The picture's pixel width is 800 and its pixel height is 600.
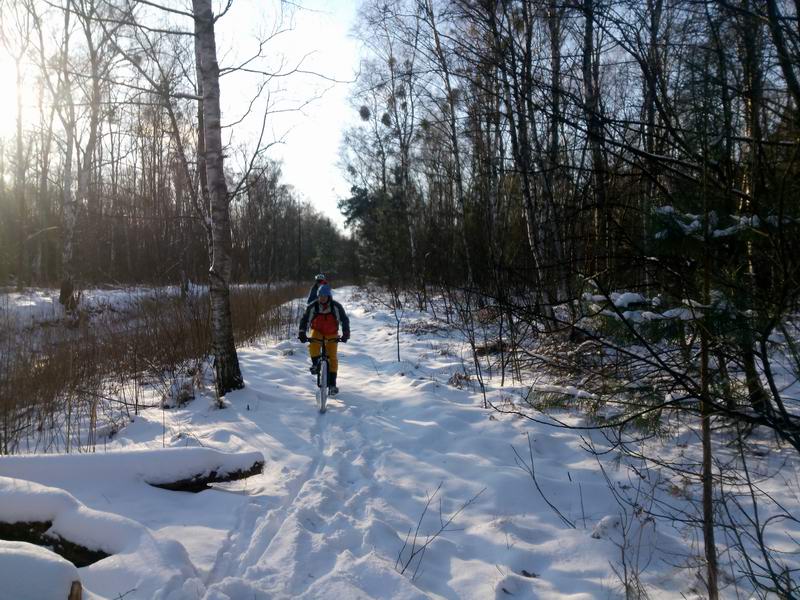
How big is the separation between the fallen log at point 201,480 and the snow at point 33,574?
59.0 inches

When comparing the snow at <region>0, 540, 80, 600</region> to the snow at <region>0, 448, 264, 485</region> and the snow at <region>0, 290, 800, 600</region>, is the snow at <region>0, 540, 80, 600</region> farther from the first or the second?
the snow at <region>0, 448, 264, 485</region>

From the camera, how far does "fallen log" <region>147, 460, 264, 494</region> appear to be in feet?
10.2

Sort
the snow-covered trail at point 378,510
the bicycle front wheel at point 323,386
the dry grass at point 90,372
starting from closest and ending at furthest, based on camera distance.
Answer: the snow-covered trail at point 378,510, the dry grass at point 90,372, the bicycle front wheel at point 323,386

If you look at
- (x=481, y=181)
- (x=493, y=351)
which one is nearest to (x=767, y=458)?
(x=493, y=351)

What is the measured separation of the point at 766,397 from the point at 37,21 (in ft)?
69.1

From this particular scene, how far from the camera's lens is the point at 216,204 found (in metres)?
5.53

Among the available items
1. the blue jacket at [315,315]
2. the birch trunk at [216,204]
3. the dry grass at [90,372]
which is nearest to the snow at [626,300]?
the blue jacket at [315,315]

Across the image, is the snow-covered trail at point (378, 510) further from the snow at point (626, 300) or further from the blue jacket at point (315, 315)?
the snow at point (626, 300)

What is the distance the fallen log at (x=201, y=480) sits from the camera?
122 inches

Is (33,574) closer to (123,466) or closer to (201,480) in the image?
(123,466)

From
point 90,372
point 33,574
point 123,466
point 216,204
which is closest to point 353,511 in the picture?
point 123,466

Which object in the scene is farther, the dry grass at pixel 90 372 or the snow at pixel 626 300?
the dry grass at pixel 90 372

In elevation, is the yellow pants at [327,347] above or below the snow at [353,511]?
above

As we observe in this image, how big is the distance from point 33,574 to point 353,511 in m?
1.94
